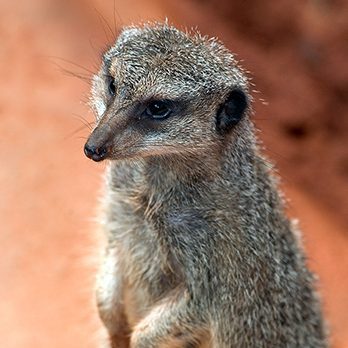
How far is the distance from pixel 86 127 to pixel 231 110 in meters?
1.84

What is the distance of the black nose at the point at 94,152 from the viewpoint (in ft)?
7.07

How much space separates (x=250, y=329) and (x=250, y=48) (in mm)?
2632

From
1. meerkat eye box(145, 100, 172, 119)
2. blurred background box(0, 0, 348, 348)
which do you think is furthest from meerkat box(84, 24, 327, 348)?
blurred background box(0, 0, 348, 348)

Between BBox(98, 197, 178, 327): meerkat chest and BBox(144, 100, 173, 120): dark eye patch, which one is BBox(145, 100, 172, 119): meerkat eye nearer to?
BBox(144, 100, 173, 120): dark eye patch

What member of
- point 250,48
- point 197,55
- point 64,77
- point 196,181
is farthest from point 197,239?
point 250,48

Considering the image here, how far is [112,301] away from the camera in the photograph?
2.87m

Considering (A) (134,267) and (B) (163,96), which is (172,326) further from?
(B) (163,96)

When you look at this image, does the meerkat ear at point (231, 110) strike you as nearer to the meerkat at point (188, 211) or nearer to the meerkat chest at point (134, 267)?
the meerkat at point (188, 211)

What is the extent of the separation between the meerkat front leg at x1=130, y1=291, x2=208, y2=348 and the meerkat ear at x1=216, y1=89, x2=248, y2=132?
0.52 meters

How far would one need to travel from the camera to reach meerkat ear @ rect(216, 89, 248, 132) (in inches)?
94.6

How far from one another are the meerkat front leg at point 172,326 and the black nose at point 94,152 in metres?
0.62

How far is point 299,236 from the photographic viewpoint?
302 cm

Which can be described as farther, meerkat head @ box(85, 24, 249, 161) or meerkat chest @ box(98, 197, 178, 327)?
meerkat chest @ box(98, 197, 178, 327)

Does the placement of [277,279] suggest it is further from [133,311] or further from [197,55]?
[197,55]
